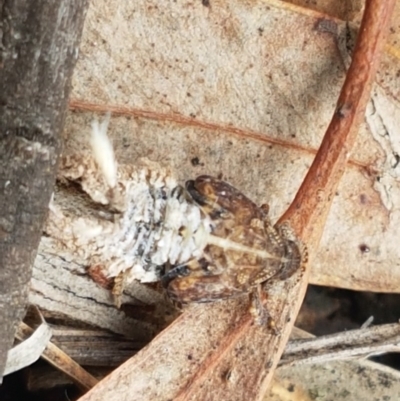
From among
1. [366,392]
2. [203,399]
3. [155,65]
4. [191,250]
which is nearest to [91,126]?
[155,65]

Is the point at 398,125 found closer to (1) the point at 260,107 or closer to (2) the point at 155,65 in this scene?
(1) the point at 260,107

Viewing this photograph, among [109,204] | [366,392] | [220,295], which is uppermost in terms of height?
[109,204]

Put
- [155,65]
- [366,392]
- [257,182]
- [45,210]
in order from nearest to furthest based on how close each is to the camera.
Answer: [45,210] → [155,65] → [257,182] → [366,392]

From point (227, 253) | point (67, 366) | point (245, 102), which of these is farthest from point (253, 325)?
point (245, 102)

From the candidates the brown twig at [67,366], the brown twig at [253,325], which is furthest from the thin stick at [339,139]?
the brown twig at [67,366]

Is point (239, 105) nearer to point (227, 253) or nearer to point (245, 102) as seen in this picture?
point (245, 102)

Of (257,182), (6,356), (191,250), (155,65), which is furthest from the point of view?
(257,182)

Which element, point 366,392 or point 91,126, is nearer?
point 91,126
